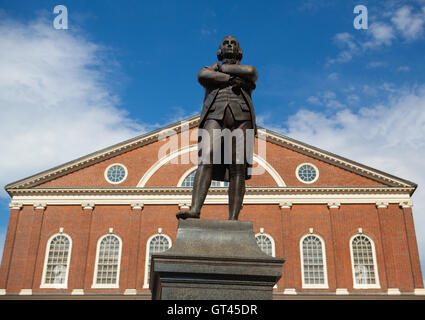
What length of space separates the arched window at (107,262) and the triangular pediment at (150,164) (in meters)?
3.49

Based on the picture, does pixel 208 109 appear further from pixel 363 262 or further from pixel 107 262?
pixel 363 262

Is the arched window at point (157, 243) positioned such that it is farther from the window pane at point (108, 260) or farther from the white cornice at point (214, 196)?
the white cornice at point (214, 196)

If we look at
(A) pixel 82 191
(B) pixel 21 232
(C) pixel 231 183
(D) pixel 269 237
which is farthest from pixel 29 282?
(C) pixel 231 183

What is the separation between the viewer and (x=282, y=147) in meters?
31.6

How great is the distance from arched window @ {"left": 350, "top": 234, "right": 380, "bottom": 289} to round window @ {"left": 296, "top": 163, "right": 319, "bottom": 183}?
4462mm

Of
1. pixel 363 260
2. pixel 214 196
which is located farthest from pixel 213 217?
pixel 363 260

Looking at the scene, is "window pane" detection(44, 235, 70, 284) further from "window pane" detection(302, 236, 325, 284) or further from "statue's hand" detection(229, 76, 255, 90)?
"statue's hand" detection(229, 76, 255, 90)

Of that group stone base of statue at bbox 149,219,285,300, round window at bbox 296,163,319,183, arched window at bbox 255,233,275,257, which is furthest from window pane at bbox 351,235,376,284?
stone base of statue at bbox 149,219,285,300

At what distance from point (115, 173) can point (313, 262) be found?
1371cm

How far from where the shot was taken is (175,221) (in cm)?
2947

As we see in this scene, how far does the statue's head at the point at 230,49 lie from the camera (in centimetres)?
575

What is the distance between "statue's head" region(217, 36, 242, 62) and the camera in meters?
5.75
